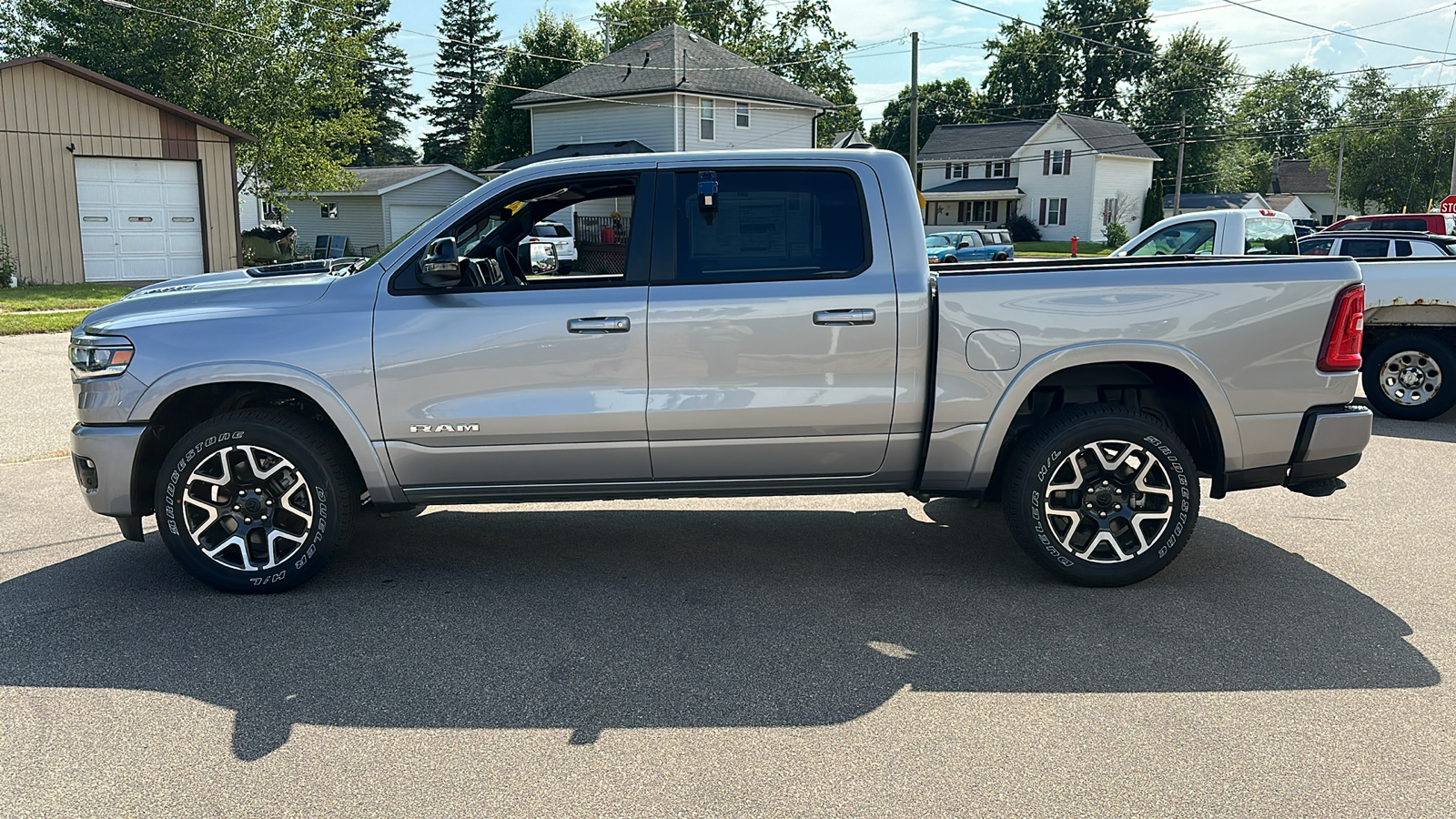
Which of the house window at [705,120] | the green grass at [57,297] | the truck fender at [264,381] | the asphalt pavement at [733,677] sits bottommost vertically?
the asphalt pavement at [733,677]

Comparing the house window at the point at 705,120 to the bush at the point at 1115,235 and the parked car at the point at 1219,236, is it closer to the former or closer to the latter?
the bush at the point at 1115,235

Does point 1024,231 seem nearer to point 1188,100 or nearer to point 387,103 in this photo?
point 1188,100

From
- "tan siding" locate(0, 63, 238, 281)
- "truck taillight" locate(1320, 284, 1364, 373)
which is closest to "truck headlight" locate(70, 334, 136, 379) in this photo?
"truck taillight" locate(1320, 284, 1364, 373)

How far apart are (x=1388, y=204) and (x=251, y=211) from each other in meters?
68.6

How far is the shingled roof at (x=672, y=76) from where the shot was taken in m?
41.4

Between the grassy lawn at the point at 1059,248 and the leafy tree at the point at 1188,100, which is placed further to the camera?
the leafy tree at the point at 1188,100

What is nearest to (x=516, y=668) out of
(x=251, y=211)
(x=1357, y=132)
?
(x=251, y=211)

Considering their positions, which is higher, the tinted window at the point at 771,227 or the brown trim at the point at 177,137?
the brown trim at the point at 177,137

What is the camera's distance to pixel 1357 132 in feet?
249

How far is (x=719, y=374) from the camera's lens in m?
4.99

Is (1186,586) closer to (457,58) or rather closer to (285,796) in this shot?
(285,796)

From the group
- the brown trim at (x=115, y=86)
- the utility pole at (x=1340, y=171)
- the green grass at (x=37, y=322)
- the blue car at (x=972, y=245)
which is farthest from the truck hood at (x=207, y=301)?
the utility pole at (x=1340, y=171)

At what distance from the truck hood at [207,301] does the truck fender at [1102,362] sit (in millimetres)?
3108

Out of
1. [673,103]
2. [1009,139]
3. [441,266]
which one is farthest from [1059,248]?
[441,266]
